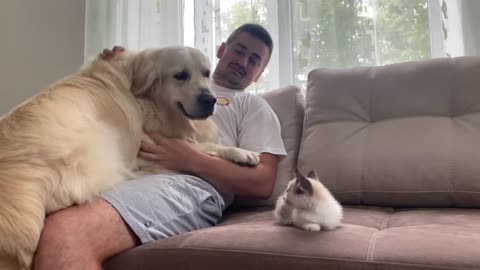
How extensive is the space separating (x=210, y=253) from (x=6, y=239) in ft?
1.36

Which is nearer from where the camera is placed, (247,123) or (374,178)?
(374,178)

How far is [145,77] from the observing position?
4.93ft

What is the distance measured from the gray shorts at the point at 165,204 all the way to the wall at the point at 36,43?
164cm

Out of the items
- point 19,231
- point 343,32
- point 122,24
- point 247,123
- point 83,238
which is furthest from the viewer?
point 122,24

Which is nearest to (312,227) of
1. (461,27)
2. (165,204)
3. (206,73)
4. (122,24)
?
(165,204)

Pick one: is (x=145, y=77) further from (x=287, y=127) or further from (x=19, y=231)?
(x=19, y=231)

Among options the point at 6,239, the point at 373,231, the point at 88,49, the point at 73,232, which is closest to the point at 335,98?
the point at 373,231

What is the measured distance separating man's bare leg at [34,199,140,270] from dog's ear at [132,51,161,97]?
48 centimetres

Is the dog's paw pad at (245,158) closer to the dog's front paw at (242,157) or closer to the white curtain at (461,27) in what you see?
the dog's front paw at (242,157)

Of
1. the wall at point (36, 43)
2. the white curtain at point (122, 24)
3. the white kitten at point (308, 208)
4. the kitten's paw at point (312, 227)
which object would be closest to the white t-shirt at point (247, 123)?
the white kitten at point (308, 208)

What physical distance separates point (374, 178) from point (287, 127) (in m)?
0.42

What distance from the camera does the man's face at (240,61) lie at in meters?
1.87

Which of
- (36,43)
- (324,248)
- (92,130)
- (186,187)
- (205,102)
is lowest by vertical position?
(324,248)

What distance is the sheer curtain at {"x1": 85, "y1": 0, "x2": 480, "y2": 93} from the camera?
6.16ft
